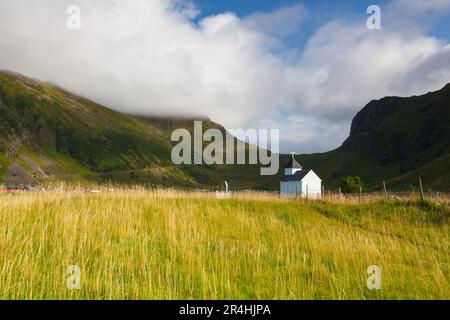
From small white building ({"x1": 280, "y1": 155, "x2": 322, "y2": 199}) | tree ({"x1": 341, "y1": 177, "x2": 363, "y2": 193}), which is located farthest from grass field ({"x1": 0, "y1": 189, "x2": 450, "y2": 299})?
tree ({"x1": 341, "y1": 177, "x2": 363, "y2": 193})

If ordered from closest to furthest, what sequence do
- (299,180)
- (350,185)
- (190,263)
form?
(190,263)
(299,180)
(350,185)

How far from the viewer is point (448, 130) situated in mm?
180375

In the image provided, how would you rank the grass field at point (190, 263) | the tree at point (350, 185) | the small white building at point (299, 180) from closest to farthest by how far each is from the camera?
the grass field at point (190, 263) < the small white building at point (299, 180) < the tree at point (350, 185)

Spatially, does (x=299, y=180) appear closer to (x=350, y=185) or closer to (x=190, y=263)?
(x=350, y=185)

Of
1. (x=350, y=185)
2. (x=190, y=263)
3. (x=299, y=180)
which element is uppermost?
(x=299, y=180)

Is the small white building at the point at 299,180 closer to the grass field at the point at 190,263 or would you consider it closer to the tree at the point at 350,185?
the tree at the point at 350,185

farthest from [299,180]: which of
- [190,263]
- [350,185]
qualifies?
[190,263]

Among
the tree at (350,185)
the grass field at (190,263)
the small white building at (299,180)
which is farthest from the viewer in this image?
the tree at (350,185)

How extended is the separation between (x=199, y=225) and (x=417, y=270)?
6695 mm

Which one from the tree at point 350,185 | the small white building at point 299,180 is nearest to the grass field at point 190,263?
the small white building at point 299,180

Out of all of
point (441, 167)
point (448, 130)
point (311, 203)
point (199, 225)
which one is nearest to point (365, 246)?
point (199, 225)

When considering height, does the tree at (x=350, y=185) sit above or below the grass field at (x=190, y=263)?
above

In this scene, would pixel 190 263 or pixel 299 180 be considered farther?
pixel 299 180
